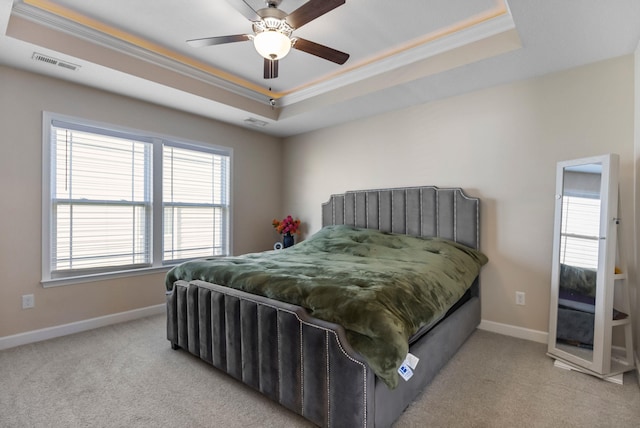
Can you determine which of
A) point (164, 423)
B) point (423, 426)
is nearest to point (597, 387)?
point (423, 426)

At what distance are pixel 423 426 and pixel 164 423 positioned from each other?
1.39 m

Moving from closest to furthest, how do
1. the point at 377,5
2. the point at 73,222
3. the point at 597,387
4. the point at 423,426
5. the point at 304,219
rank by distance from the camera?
the point at 423,426, the point at 597,387, the point at 377,5, the point at 73,222, the point at 304,219

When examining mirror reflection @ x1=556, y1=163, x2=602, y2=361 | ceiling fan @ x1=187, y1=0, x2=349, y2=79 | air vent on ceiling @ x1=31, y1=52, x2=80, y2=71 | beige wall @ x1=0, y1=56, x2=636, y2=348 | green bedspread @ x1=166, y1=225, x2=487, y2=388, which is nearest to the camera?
green bedspread @ x1=166, y1=225, x2=487, y2=388

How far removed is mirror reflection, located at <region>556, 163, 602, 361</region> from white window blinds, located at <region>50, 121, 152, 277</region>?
4.00 metres

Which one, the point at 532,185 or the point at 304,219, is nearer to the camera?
the point at 532,185

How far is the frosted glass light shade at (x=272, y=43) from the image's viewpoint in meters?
2.00

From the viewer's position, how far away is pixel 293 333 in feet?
5.57

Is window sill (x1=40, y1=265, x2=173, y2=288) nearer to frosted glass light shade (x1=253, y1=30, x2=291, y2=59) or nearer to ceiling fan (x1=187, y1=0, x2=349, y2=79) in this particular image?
ceiling fan (x1=187, y1=0, x2=349, y2=79)

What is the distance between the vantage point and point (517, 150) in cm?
289

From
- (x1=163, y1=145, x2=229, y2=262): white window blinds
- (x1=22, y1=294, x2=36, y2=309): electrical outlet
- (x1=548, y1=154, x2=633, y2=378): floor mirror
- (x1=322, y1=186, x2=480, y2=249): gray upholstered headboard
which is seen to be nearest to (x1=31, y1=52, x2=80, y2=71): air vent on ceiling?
(x1=163, y1=145, x2=229, y2=262): white window blinds

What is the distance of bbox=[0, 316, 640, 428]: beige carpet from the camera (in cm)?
172

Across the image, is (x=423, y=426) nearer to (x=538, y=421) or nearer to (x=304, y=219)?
(x=538, y=421)

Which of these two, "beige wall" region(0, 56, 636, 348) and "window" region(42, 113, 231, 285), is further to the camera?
"window" region(42, 113, 231, 285)

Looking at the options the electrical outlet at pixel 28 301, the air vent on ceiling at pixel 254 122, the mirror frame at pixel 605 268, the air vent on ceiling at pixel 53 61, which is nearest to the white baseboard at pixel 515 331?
the mirror frame at pixel 605 268
